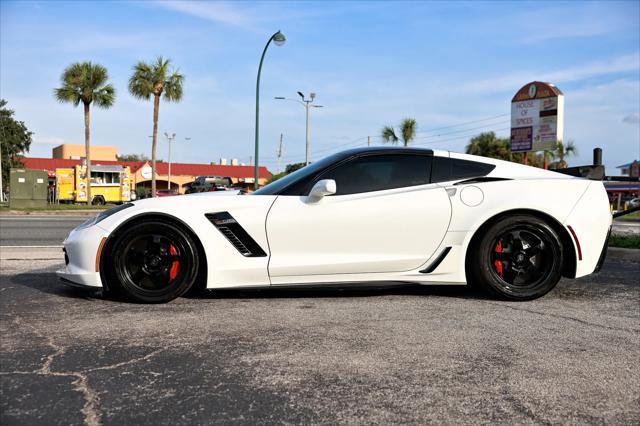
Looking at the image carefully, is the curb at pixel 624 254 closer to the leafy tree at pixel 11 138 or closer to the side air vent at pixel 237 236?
the side air vent at pixel 237 236

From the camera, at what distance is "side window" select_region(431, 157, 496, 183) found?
168 inches

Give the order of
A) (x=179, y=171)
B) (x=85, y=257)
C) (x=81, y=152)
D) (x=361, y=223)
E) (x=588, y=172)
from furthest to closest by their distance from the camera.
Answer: (x=81, y=152) → (x=179, y=171) → (x=588, y=172) → (x=361, y=223) → (x=85, y=257)

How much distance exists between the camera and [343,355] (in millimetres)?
2734

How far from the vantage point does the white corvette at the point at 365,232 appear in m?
3.92

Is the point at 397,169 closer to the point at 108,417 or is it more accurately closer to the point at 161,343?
the point at 161,343

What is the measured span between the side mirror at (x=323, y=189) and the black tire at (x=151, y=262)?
957mm

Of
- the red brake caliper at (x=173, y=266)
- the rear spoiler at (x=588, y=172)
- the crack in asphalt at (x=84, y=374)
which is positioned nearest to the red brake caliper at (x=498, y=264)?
the rear spoiler at (x=588, y=172)

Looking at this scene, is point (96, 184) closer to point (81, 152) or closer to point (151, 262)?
point (151, 262)

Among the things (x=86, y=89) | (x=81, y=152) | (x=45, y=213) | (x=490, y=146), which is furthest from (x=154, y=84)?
(x=81, y=152)

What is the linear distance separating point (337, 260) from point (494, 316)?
1.16 metres

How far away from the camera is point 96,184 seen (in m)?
32.9

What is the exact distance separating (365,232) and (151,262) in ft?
5.22

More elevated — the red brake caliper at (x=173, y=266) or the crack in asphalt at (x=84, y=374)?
the red brake caliper at (x=173, y=266)

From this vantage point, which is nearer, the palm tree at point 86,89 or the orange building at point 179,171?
the palm tree at point 86,89
